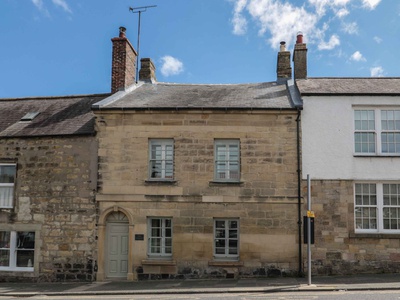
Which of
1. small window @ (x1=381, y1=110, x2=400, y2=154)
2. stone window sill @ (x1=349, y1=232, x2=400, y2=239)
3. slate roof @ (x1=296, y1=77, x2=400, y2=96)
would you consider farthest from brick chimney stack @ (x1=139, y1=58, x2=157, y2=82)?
stone window sill @ (x1=349, y1=232, x2=400, y2=239)

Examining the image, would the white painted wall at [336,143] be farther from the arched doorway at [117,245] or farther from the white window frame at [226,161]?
the arched doorway at [117,245]

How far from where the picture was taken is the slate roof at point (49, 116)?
1585 centimetres

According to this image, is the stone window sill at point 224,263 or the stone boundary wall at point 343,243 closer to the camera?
the stone boundary wall at point 343,243

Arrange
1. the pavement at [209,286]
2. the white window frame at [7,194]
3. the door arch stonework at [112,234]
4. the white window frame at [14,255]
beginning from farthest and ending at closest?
the white window frame at [7,194], the white window frame at [14,255], the door arch stonework at [112,234], the pavement at [209,286]

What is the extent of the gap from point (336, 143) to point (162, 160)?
20.8ft

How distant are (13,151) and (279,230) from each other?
1034cm

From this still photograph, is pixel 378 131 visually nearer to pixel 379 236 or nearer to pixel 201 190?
pixel 379 236

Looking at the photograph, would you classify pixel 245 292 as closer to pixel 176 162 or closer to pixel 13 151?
pixel 176 162

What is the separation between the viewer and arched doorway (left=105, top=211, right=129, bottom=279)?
14.9 m

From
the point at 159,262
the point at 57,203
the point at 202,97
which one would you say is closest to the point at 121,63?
the point at 202,97

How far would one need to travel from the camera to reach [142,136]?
15297mm

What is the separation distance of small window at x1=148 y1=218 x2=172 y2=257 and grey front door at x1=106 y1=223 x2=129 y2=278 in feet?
2.85

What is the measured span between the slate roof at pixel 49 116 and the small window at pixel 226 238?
5.93 m

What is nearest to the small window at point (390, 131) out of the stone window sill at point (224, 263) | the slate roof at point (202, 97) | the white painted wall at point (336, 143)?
the white painted wall at point (336, 143)
